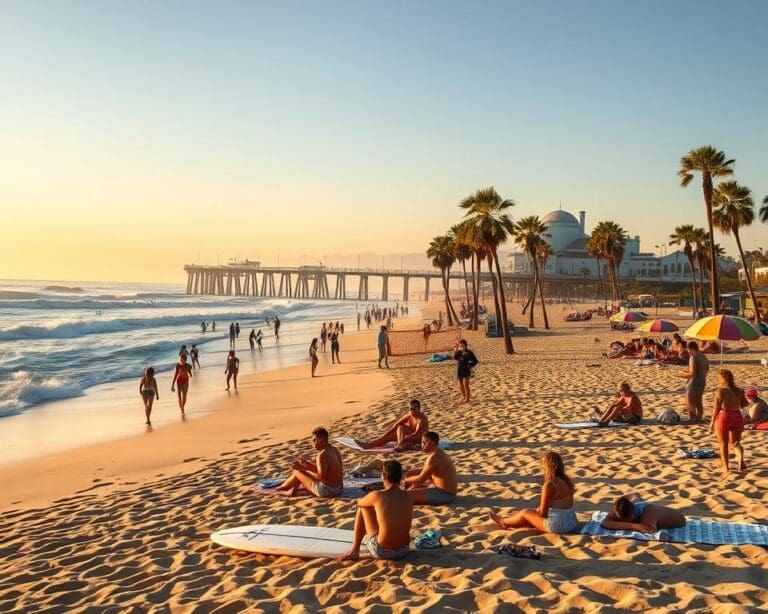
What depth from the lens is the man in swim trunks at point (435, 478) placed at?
6766 mm

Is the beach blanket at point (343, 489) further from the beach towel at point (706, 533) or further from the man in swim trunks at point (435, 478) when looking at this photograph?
the beach towel at point (706, 533)

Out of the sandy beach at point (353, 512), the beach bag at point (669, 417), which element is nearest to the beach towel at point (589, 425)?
the sandy beach at point (353, 512)

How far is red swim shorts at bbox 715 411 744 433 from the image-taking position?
7.22 metres

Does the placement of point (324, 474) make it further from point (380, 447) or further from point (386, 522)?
point (380, 447)

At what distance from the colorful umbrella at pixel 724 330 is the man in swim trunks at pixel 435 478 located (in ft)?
27.3

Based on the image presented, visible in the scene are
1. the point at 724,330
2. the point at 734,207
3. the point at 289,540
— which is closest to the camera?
the point at 289,540

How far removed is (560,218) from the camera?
383 feet

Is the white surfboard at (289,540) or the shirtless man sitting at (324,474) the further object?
the shirtless man sitting at (324,474)

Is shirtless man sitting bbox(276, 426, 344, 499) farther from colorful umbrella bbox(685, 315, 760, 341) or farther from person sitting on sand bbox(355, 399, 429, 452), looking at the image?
colorful umbrella bbox(685, 315, 760, 341)

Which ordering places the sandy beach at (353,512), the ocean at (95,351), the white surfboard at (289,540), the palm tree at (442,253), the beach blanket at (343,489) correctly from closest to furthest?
the sandy beach at (353,512) → the white surfboard at (289,540) → the beach blanket at (343,489) → the ocean at (95,351) → the palm tree at (442,253)

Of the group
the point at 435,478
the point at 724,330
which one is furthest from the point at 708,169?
the point at 435,478

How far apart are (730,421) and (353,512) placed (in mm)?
4766

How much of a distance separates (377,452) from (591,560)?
5073 mm

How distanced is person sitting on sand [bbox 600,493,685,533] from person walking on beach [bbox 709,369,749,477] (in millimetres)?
2257
